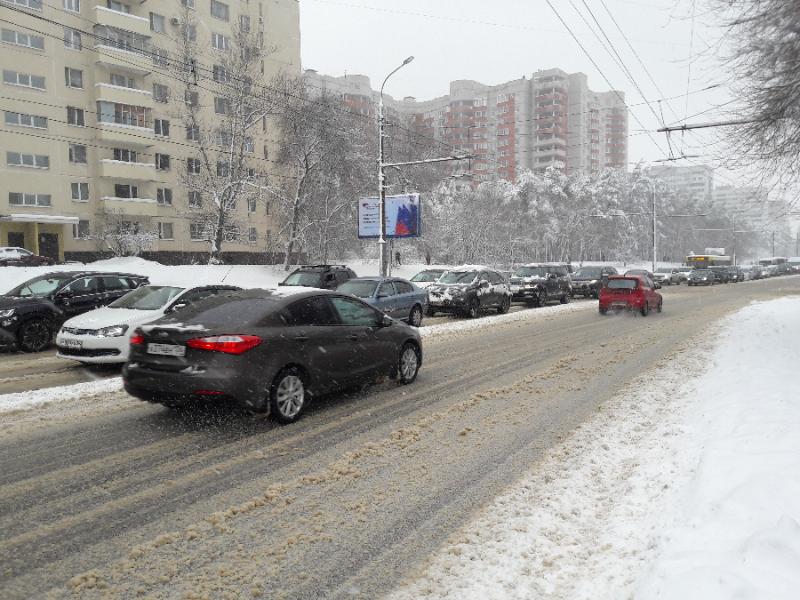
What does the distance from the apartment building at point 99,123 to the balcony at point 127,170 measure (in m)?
0.07

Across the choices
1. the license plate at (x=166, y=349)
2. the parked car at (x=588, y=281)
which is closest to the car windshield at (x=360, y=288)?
the license plate at (x=166, y=349)

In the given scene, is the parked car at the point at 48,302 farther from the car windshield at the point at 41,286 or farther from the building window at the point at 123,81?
the building window at the point at 123,81

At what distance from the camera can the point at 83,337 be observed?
9406 mm

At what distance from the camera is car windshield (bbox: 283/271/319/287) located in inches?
687

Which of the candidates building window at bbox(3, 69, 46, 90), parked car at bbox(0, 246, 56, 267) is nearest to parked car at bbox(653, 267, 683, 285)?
parked car at bbox(0, 246, 56, 267)

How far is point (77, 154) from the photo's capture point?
38531 millimetres

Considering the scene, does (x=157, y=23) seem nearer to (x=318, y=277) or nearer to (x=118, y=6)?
(x=118, y=6)

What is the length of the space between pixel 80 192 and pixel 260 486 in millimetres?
40906

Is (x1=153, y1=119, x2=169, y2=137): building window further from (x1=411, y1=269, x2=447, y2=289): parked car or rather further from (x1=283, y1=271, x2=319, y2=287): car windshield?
(x1=283, y1=271, x2=319, y2=287): car windshield

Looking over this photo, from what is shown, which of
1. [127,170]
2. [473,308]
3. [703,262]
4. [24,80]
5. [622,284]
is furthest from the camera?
[703,262]

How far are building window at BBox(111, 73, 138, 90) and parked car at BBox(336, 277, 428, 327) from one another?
34.3 m

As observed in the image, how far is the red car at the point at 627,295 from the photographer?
19625mm

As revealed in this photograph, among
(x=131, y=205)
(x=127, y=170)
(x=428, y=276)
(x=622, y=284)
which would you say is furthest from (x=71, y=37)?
(x=622, y=284)

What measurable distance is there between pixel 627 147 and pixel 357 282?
132m
